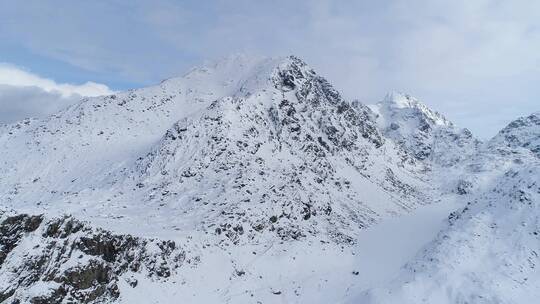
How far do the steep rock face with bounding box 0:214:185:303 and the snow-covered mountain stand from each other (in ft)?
0.36

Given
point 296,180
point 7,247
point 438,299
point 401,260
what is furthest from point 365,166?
point 7,247

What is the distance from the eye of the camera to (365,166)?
110 metres

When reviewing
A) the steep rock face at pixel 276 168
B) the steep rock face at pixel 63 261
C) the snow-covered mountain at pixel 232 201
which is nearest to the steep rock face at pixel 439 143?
the snow-covered mountain at pixel 232 201

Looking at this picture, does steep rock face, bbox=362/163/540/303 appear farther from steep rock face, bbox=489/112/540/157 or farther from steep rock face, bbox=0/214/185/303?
steep rock face, bbox=489/112/540/157

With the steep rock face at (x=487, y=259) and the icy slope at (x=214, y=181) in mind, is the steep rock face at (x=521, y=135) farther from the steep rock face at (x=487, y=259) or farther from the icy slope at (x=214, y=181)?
the steep rock face at (x=487, y=259)

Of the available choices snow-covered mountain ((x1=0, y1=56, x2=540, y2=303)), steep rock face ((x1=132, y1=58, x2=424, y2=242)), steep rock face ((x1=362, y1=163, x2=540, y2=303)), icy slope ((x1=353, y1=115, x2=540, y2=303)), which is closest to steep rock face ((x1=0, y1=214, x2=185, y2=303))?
snow-covered mountain ((x1=0, y1=56, x2=540, y2=303))

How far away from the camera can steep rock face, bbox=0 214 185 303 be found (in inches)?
1272

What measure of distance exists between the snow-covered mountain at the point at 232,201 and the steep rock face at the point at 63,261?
111 millimetres

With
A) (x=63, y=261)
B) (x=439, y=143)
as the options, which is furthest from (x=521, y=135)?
(x=63, y=261)

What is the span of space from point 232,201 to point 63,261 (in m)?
28.5

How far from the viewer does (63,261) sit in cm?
3538

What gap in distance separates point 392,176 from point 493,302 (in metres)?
86.3

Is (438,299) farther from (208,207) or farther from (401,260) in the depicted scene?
(208,207)

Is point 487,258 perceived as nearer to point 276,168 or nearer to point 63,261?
point 63,261
